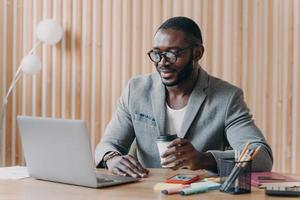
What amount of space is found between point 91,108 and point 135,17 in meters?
0.81

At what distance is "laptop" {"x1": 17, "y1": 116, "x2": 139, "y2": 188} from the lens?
1854 mm

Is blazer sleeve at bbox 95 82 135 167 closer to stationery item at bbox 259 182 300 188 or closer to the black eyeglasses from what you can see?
the black eyeglasses

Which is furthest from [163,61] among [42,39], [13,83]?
[13,83]

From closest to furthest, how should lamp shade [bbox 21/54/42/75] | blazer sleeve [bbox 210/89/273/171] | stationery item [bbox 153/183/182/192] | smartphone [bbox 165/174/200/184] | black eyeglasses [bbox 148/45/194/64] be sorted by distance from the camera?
stationery item [bbox 153/183/182/192], smartphone [bbox 165/174/200/184], blazer sleeve [bbox 210/89/273/171], black eyeglasses [bbox 148/45/194/64], lamp shade [bbox 21/54/42/75]

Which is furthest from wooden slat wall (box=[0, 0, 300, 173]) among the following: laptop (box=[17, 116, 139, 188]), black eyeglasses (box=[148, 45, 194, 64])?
laptop (box=[17, 116, 139, 188])

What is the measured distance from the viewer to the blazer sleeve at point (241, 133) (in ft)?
7.44

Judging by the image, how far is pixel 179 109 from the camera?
267 cm

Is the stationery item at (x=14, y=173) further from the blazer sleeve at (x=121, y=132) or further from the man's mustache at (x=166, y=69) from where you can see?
the man's mustache at (x=166, y=69)

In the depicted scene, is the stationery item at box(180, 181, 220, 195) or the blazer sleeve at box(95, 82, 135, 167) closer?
the stationery item at box(180, 181, 220, 195)

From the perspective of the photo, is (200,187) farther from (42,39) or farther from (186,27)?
(42,39)

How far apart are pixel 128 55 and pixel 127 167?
7.34ft

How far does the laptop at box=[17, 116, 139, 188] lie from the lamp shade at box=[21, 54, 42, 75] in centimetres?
217

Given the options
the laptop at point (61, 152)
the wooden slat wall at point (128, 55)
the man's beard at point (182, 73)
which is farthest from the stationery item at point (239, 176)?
the wooden slat wall at point (128, 55)

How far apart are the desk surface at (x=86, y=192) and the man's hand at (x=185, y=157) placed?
0.37 feet
